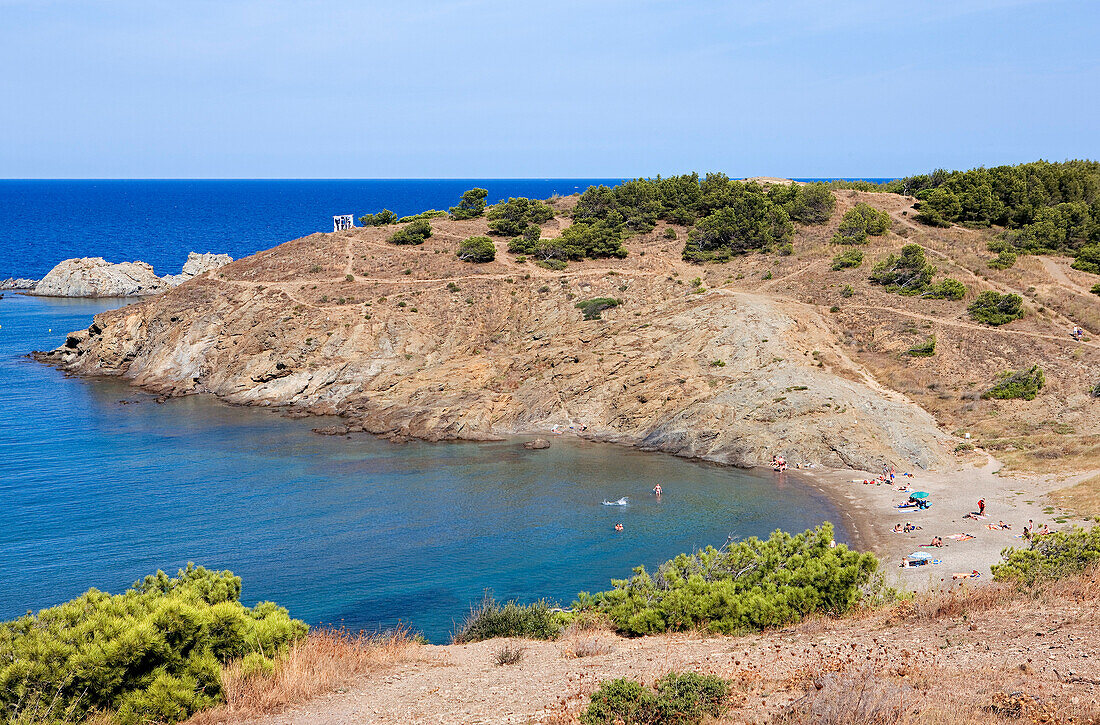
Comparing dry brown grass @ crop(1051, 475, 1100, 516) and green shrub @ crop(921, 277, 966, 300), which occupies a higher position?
green shrub @ crop(921, 277, 966, 300)

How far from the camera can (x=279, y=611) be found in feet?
59.1

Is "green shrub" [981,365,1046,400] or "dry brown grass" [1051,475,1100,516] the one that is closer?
"dry brown grass" [1051,475,1100,516]

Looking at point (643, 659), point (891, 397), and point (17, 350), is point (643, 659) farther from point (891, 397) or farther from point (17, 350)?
point (17, 350)

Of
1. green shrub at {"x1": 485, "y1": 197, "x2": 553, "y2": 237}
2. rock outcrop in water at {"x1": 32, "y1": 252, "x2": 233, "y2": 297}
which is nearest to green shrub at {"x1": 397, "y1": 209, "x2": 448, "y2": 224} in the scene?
green shrub at {"x1": 485, "y1": 197, "x2": 553, "y2": 237}

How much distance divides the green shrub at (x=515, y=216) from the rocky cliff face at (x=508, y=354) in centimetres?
595

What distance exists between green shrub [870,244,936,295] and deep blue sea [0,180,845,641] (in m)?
27.3

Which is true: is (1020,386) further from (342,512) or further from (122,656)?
(122,656)

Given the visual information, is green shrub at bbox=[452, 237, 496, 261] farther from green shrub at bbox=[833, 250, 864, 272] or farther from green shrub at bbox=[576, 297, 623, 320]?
green shrub at bbox=[833, 250, 864, 272]

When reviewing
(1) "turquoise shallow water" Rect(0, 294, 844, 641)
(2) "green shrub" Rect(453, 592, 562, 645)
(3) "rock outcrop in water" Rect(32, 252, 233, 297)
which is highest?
(3) "rock outcrop in water" Rect(32, 252, 233, 297)

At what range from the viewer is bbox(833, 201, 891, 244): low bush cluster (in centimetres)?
7631

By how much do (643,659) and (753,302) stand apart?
4961 centimetres

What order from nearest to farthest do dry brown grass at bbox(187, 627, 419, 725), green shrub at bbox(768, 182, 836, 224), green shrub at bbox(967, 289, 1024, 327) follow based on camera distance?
dry brown grass at bbox(187, 627, 419, 725), green shrub at bbox(967, 289, 1024, 327), green shrub at bbox(768, 182, 836, 224)

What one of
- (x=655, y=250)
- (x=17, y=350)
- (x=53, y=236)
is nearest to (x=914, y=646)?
(x=655, y=250)

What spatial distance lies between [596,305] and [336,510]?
32.4 metres
